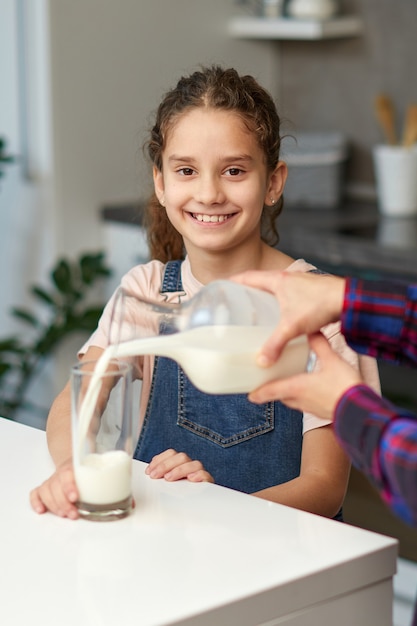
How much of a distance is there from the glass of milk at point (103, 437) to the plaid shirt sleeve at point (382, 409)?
0.23 meters

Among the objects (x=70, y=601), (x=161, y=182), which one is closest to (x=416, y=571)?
(x=161, y=182)

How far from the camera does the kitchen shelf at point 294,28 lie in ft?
10.0

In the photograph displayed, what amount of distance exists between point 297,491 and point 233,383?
1.16 ft

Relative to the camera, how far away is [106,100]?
2990 mm

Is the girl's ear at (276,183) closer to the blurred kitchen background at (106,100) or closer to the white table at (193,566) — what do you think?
the white table at (193,566)

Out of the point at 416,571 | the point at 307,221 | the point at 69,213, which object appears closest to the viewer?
the point at 416,571

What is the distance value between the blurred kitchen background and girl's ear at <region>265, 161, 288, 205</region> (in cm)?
111

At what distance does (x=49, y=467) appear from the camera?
1.27 metres

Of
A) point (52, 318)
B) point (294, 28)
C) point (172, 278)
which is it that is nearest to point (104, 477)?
point (172, 278)

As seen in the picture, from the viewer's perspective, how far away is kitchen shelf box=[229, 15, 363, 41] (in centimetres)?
306

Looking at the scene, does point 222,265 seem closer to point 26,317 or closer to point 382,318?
point 382,318

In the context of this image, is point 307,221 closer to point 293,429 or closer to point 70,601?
point 293,429

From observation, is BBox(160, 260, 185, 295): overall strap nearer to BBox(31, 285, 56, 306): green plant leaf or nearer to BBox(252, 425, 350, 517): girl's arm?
BBox(252, 425, 350, 517): girl's arm

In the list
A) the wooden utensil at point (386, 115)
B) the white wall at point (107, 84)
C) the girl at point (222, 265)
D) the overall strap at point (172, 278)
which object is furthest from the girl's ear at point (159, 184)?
the wooden utensil at point (386, 115)
